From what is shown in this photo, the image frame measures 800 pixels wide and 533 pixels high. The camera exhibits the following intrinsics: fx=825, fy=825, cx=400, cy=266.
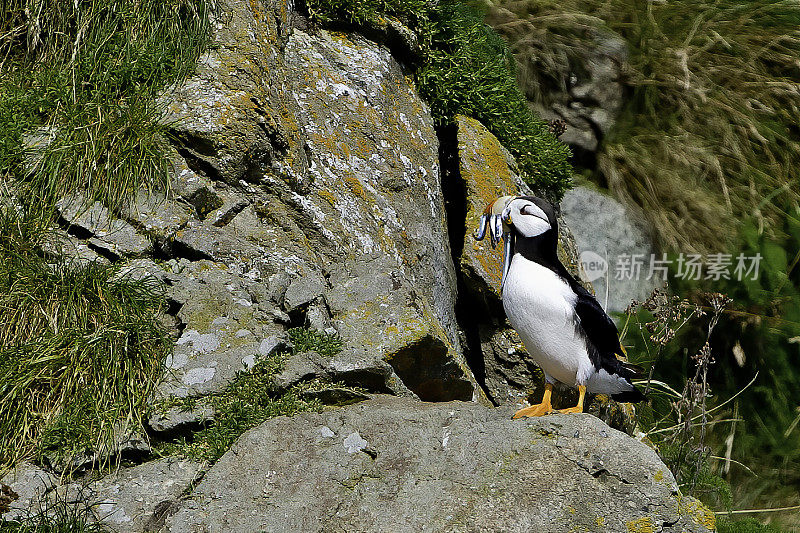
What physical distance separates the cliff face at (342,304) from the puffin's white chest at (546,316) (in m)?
0.46

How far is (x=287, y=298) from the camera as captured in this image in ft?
14.3

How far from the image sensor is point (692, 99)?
30.4ft

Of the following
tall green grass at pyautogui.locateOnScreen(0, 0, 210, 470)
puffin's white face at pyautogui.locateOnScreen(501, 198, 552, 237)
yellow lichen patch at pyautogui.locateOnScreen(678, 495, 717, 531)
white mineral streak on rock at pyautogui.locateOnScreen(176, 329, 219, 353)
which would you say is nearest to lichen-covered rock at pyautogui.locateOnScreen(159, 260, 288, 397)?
white mineral streak on rock at pyautogui.locateOnScreen(176, 329, 219, 353)

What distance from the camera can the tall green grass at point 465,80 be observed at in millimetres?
6285

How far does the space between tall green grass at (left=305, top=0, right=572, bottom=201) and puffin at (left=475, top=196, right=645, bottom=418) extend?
269 centimetres

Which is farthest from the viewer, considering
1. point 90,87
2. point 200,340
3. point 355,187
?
point 355,187

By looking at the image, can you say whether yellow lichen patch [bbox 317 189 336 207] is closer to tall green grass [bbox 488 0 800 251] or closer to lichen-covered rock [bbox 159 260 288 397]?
lichen-covered rock [bbox 159 260 288 397]

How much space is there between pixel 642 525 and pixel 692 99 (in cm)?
720

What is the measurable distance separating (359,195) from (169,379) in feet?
6.23

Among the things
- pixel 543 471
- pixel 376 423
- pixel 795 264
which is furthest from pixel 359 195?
pixel 795 264

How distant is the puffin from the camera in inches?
151

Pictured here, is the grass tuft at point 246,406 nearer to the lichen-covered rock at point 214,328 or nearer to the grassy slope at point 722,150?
the lichen-covered rock at point 214,328

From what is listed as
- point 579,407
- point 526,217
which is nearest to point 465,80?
point 526,217

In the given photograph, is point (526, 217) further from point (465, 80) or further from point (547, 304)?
point (465, 80)
